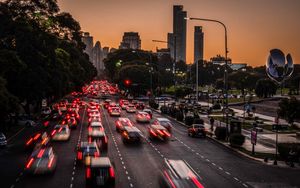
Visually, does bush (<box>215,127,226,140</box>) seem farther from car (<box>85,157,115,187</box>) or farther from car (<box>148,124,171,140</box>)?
car (<box>85,157,115,187</box>)

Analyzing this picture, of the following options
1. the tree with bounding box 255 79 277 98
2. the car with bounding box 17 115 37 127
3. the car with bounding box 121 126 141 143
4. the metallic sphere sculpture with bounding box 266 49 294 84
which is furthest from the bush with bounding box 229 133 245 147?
the tree with bounding box 255 79 277 98

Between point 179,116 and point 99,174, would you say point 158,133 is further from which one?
point 99,174

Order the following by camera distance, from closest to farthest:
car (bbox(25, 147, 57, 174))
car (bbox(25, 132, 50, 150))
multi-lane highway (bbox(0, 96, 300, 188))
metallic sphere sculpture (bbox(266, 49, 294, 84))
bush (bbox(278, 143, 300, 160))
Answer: multi-lane highway (bbox(0, 96, 300, 188))
car (bbox(25, 147, 57, 174))
bush (bbox(278, 143, 300, 160))
car (bbox(25, 132, 50, 150))
metallic sphere sculpture (bbox(266, 49, 294, 84))

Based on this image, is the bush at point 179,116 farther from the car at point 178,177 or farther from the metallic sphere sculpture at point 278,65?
the car at point 178,177

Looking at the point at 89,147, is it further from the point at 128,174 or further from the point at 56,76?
the point at 56,76

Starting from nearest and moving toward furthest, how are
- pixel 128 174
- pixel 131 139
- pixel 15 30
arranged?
pixel 128 174
pixel 131 139
pixel 15 30

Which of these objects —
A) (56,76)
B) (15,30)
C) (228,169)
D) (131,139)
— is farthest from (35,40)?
(228,169)
